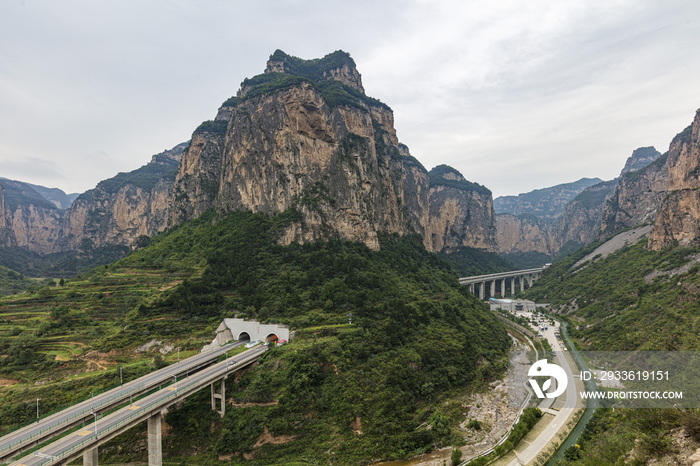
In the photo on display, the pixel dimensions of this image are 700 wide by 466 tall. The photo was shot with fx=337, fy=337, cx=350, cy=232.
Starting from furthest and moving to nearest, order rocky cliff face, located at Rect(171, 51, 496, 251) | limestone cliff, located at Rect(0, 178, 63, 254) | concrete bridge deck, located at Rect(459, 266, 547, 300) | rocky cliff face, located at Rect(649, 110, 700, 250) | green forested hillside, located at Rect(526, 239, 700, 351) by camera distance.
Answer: limestone cliff, located at Rect(0, 178, 63, 254), concrete bridge deck, located at Rect(459, 266, 547, 300), rocky cliff face, located at Rect(171, 51, 496, 251), rocky cliff face, located at Rect(649, 110, 700, 250), green forested hillside, located at Rect(526, 239, 700, 351)

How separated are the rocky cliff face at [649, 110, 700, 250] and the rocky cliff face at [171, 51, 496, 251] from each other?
61.0 metres

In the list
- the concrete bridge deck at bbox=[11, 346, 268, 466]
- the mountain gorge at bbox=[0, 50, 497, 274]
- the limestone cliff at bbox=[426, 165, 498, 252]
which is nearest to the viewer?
the concrete bridge deck at bbox=[11, 346, 268, 466]

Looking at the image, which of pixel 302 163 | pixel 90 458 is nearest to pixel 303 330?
pixel 90 458

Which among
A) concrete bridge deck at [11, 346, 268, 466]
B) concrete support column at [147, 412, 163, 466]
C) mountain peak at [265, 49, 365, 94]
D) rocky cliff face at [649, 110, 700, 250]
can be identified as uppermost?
mountain peak at [265, 49, 365, 94]

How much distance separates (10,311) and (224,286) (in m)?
29.2

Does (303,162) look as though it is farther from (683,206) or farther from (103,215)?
(103,215)

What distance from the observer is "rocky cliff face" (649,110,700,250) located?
68656mm

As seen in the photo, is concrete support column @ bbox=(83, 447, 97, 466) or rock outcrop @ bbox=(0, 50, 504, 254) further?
rock outcrop @ bbox=(0, 50, 504, 254)

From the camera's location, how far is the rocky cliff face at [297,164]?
74812 millimetres

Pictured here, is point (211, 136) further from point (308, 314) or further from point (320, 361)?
point (320, 361)

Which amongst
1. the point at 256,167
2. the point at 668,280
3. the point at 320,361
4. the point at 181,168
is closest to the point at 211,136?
the point at 181,168

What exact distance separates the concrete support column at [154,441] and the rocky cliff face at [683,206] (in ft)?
309

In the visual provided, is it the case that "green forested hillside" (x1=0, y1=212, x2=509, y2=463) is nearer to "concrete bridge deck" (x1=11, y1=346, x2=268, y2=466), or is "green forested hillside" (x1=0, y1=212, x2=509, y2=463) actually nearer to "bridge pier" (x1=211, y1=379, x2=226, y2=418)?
"bridge pier" (x1=211, y1=379, x2=226, y2=418)

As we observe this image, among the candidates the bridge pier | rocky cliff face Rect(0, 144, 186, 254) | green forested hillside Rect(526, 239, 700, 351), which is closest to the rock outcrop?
rocky cliff face Rect(0, 144, 186, 254)
